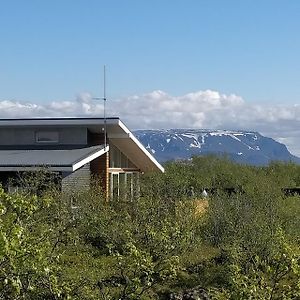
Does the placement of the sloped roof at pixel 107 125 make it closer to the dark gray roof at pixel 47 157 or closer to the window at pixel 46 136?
the window at pixel 46 136

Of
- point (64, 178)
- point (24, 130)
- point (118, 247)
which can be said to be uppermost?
point (24, 130)

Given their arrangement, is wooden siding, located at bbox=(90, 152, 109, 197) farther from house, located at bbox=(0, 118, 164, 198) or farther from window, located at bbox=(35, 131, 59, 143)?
window, located at bbox=(35, 131, 59, 143)

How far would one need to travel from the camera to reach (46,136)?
27.1m

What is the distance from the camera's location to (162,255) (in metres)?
11.5

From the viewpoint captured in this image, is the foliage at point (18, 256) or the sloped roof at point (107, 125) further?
the sloped roof at point (107, 125)

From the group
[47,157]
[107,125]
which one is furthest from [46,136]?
[47,157]

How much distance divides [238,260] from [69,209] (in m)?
5.17

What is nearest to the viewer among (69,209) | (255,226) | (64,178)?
(255,226)

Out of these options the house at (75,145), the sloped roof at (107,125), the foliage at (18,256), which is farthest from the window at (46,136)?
the foliage at (18,256)

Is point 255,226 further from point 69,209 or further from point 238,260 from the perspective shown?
point 69,209

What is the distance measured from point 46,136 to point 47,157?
3156 millimetres

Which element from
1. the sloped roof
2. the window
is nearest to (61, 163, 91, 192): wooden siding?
the sloped roof

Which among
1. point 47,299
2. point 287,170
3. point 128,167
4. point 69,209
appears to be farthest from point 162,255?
point 287,170

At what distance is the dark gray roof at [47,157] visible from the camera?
22.8 metres
